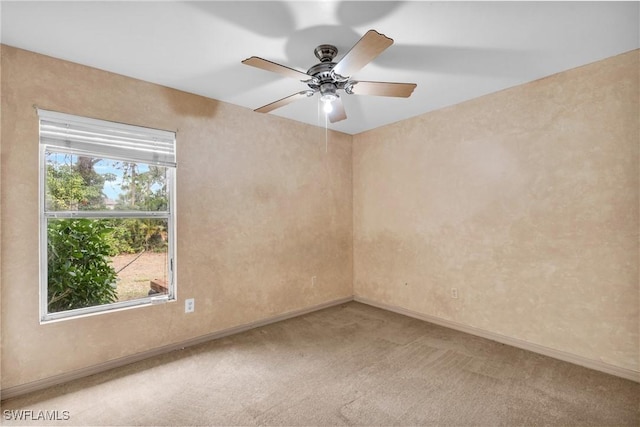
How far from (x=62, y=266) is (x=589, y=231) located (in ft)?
13.8

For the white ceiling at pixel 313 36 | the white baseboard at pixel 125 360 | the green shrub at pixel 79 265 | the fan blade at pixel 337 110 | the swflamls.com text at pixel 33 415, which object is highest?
the white ceiling at pixel 313 36

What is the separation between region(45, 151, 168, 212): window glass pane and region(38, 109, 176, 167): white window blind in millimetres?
91

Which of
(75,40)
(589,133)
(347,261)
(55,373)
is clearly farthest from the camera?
(347,261)

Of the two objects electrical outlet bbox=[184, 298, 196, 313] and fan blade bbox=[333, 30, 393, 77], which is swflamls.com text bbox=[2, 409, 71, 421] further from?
fan blade bbox=[333, 30, 393, 77]

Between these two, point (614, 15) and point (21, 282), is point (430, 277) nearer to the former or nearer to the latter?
point (614, 15)

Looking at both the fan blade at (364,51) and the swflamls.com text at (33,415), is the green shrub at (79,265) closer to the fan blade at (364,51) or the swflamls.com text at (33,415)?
the swflamls.com text at (33,415)

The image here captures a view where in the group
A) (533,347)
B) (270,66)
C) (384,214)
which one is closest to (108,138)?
(270,66)

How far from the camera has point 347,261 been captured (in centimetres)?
Result: 441

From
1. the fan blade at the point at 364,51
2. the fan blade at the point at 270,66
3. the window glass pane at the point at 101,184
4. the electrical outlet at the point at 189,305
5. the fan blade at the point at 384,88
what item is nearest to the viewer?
the fan blade at the point at 364,51

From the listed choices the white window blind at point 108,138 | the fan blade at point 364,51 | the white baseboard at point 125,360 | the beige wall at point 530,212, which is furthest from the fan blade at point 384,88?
the white baseboard at point 125,360

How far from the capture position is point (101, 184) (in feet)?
8.44

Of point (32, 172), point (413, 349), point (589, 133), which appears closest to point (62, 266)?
point (32, 172)

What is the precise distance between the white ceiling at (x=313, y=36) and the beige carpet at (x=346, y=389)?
8.00 ft

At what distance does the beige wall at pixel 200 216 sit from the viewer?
2.17 metres
